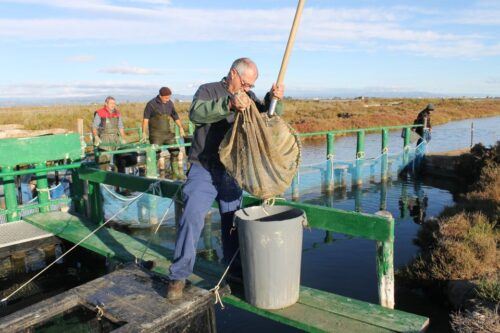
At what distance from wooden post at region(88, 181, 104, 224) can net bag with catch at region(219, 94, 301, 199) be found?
392 cm

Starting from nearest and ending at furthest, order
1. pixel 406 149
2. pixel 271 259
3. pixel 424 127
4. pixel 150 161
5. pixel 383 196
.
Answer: pixel 271 259, pixel 150 161, pixel 383 196, pixel 406 149, pixel 424 127

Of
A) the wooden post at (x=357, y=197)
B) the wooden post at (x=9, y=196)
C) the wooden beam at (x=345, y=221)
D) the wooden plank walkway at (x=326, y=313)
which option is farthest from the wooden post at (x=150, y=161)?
the wooden post at (x=357, y=197)

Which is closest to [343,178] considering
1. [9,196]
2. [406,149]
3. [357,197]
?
[357,197]

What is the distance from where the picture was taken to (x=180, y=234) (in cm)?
385

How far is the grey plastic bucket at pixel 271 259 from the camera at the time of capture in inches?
137

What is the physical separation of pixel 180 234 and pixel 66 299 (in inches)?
42.6

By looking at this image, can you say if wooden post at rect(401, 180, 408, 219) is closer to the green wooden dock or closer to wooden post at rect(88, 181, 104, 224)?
the green wooden dock

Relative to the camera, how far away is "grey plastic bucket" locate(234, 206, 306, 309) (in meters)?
3.47

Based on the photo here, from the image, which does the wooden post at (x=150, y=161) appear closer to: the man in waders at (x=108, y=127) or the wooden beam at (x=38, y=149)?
the wooden beam at (x=38, y=149)

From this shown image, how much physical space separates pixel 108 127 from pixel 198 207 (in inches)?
337

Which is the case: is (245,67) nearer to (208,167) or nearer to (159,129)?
(208,167)

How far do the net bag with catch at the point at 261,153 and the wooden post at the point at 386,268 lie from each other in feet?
2.93

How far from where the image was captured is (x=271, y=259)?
351 centimetres

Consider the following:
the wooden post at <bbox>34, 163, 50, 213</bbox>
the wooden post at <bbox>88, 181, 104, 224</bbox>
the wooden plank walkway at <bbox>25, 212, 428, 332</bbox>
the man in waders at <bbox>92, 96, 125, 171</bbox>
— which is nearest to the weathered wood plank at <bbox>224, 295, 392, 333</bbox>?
the wooden plank walkway at <bbox>25, 212, 428, 332</bbox>
